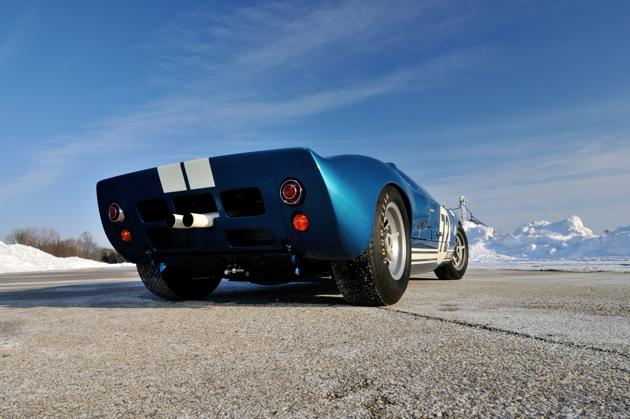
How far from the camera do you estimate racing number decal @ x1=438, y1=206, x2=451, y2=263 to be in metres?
5.10

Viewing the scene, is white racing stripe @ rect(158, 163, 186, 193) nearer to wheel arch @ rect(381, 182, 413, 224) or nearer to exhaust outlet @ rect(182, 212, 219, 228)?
exhaust outlet @ rect(182, 212, 219, 228)

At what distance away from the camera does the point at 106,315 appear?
3.08 meters

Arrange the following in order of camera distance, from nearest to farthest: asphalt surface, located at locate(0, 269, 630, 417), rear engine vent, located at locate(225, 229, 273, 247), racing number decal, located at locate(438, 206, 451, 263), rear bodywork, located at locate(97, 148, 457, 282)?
asphalt surface, located at locate(0, 269, 630, 417) < rear bodywork, located at locate(97, 148, 457, 282) < rear engine vent, located at locate(225, 229, 273, 247) < racing number decal, located at locate(438, 206, 451, 263)

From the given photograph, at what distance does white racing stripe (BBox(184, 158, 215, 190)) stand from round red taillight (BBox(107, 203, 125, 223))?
0.80 metres

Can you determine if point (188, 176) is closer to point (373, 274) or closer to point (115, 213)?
point (115, 213)

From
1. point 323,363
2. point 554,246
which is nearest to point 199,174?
point 323,363

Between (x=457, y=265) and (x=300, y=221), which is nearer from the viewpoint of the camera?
(x=300, y=221)

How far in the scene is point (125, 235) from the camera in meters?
3.78

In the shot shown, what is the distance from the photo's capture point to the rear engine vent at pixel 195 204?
3340 mm

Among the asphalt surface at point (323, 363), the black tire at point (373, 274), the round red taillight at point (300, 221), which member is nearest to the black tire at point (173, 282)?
the asphalt surface at point (323, 363)

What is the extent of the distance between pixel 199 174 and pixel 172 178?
0.80 feet

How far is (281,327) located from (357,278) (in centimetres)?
85

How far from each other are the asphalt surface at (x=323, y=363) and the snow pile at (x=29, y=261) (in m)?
18.3

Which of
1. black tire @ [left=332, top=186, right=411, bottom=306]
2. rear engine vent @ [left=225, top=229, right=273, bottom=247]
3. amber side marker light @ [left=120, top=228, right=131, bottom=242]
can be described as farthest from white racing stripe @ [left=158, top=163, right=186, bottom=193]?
black tire @ [left=332, top=186, right=411, bottom=306]
